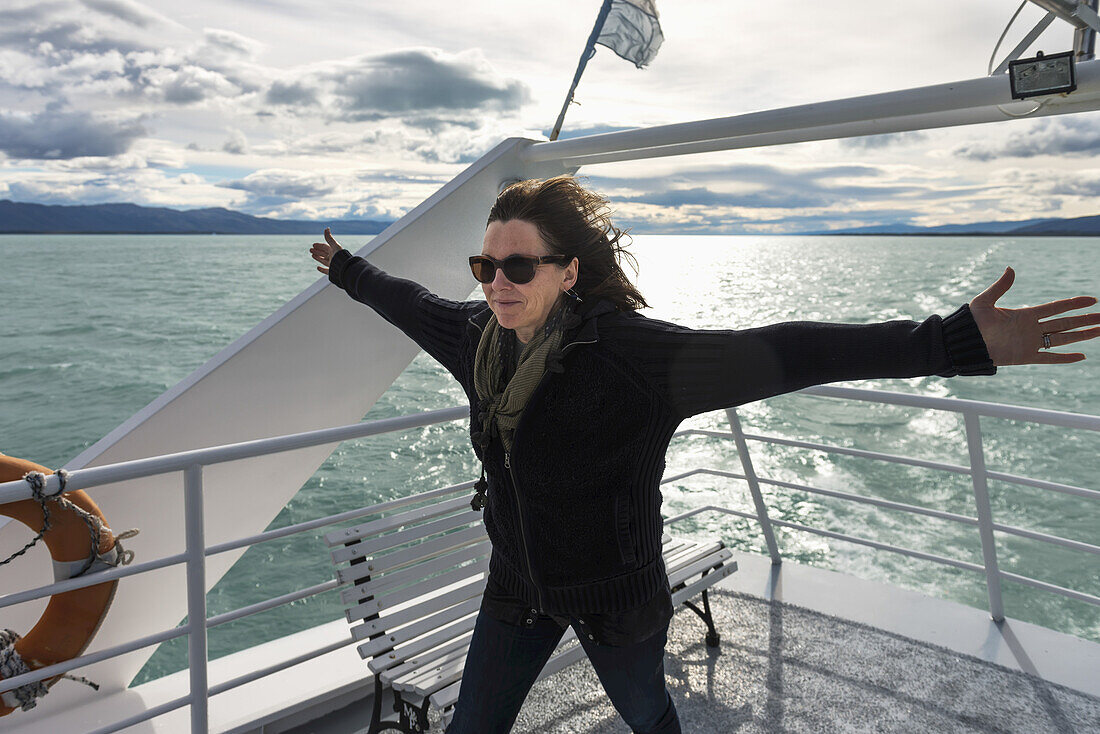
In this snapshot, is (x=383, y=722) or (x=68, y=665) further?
(x=383, y=722)

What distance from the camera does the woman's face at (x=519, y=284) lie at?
131 cm

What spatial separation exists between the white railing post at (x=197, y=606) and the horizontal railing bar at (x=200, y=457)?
50mm

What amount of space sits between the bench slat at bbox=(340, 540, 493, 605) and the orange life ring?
0.61 m

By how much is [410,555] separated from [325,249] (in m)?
0.88

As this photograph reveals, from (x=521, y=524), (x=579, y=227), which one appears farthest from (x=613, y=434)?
(x=579, y=227)

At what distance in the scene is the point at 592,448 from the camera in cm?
130

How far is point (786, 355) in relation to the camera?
1185 mm

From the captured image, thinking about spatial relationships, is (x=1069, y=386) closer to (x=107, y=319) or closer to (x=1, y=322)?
(x=107, y=319)

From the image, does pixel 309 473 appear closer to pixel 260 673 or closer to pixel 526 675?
pixel 260 673

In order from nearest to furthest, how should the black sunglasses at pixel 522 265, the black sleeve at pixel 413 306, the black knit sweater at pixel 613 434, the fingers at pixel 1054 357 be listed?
the fingers at pixel 1054 357 < the black knit sweater at pixel 613 434 < the black sunglasses at pixel 522 265 < the black sleeve at pixel 413 306

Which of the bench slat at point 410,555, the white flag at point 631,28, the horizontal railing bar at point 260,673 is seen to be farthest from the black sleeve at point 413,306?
the white flag at point 631,28

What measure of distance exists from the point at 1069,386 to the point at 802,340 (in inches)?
1032

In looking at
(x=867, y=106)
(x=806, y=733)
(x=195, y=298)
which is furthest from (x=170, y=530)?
(x=195, y=298)

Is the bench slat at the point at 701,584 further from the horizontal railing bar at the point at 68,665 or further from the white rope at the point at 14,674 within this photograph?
the white rope at the point at 14,674
